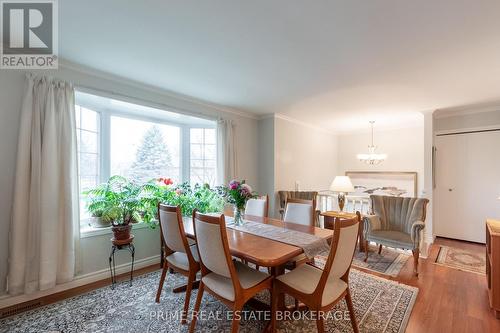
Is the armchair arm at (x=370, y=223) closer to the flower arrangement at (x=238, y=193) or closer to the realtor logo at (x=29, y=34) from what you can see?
the flower arrangement at (x=238, y=193)

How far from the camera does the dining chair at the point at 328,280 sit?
5.00 ft

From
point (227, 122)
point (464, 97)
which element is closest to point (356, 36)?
point (227, 122)

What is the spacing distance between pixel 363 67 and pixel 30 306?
A: 13.2ft

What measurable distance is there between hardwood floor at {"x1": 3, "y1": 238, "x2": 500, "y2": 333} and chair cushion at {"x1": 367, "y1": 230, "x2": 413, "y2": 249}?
34 cm

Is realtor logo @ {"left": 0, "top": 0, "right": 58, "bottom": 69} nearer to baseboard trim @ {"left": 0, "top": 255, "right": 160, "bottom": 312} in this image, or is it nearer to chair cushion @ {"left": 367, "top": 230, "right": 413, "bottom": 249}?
baseboard trim @ {"left": 0, "top": 255, "right": 160, "bottom": 312}

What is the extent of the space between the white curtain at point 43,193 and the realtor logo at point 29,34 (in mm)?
181

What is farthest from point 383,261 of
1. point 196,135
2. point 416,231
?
point 196,135

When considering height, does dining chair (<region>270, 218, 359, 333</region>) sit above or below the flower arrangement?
below

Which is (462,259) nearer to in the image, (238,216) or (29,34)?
(238,216)

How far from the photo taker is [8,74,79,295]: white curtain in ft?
6.88

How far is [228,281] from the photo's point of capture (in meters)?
1.75

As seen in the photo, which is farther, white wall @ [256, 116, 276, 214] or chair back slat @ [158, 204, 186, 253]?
white wall @ [256, 116, 276, 214]

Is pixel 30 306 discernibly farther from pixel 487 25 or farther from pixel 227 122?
pixel 487 25

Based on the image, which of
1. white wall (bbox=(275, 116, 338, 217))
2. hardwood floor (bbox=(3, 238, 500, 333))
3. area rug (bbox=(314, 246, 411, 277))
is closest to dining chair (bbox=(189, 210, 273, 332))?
hardwood floor (bbox=(3, 238, 500, 333))
